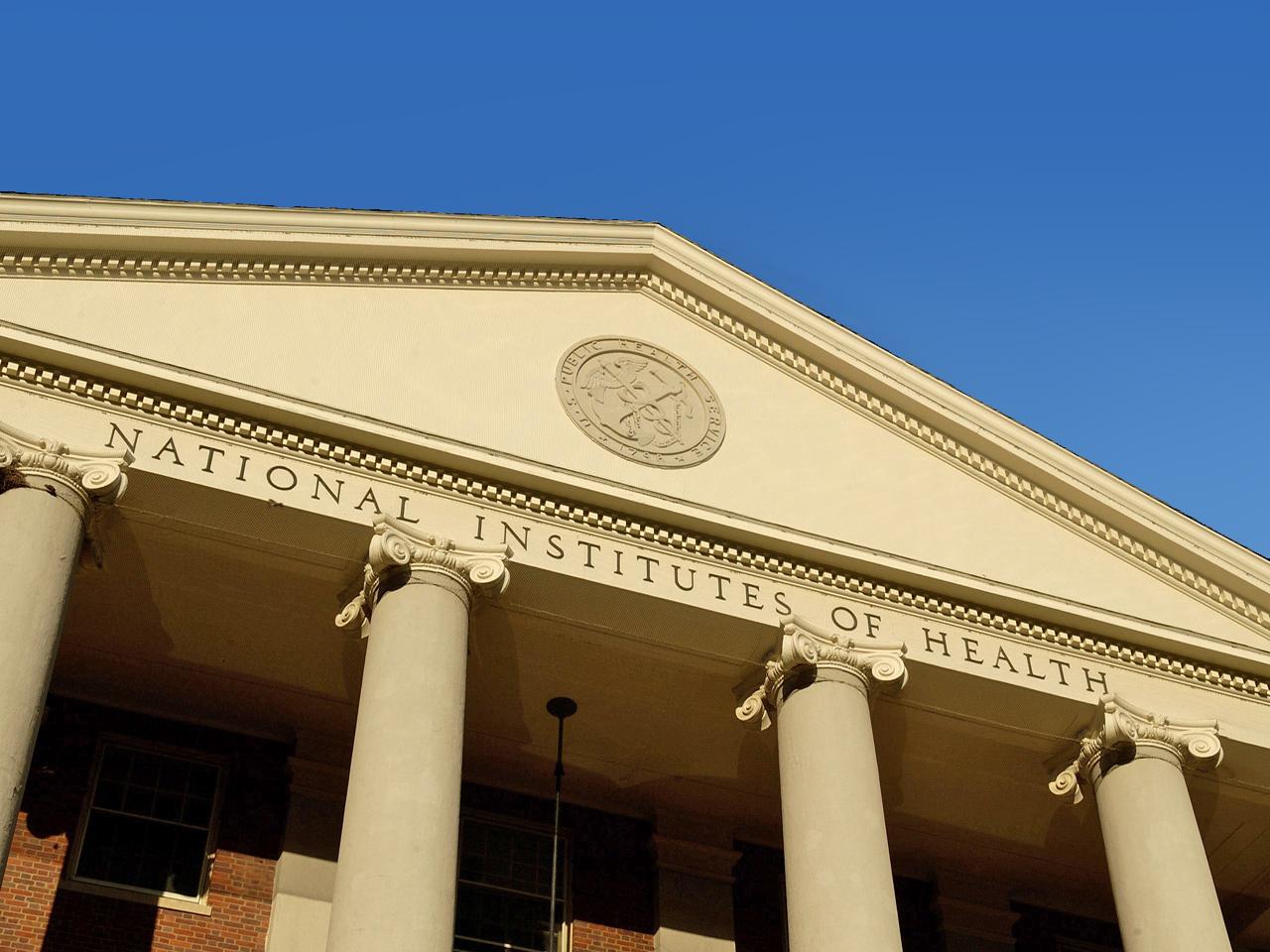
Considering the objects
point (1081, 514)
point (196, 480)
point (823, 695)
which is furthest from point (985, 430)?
point (196, 480)

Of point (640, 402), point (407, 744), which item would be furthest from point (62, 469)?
point (640, 402)

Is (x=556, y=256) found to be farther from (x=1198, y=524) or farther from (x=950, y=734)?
(x=1198, y=524)

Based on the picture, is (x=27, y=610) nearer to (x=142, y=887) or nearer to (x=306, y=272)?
(x=142, y=887)

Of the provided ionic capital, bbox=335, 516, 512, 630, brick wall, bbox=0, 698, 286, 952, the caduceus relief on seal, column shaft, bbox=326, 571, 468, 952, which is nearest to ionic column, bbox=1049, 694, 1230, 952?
the caduceus relief on seal

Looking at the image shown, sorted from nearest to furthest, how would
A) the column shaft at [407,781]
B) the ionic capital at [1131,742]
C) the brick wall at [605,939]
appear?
the column shaft at [407,781] → the ionic capital at [1131,742] → the brick wall at [605,939]

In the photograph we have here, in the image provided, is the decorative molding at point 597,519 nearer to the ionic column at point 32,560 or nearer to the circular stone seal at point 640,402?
the ionic column at point 32,560

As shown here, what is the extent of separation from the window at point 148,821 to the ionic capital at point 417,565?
12.0 ft

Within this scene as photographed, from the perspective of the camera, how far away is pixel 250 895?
18922 millimetres

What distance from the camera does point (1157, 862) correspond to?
1817 centimetres

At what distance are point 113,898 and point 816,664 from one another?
7.79m

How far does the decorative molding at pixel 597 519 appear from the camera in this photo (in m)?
16.9

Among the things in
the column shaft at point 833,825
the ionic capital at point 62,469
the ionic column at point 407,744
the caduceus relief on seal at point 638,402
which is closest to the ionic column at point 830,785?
the column shaft at point 833,825

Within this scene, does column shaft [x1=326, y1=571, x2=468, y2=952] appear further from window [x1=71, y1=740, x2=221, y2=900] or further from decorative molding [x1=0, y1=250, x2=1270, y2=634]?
decorative molding [x1=0, y1=250, x2=1270, y2=634]

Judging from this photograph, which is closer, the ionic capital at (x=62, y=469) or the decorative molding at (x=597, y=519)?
the ionic capital at (x=62, y=469)
